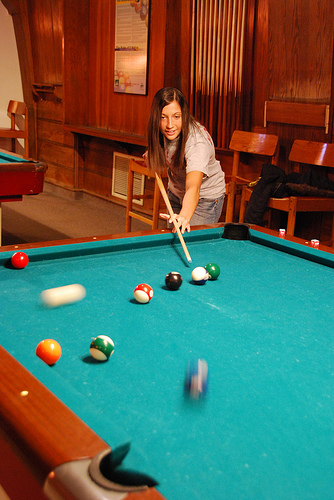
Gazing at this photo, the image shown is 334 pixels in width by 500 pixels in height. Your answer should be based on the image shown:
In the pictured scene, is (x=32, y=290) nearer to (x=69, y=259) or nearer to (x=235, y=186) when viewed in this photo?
(x=69, y=259)

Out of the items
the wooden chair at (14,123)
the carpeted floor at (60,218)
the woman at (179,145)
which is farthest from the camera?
the wooden chair at (14,123)

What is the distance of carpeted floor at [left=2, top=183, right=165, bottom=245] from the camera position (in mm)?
4941

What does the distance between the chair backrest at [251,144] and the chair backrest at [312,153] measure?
0.20 metres

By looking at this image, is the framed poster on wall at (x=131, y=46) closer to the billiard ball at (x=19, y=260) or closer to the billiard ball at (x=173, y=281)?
the billiard ball at (x=19, y=260)

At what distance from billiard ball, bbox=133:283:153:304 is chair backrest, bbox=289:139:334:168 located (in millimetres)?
2450

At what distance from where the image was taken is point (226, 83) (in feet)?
14.1

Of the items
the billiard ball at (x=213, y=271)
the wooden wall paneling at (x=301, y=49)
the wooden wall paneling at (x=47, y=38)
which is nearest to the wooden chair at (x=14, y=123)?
the wooden wall paneling at (x=47, y=38)

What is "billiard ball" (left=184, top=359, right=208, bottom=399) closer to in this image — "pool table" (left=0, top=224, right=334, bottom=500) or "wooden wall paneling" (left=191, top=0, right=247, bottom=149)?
"pool table" (left=0, top=224, right=334, bottom=500)

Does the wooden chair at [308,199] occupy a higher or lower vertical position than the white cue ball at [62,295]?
higher

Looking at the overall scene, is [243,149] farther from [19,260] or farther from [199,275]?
[19,260]

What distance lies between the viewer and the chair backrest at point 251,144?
13.1 ft

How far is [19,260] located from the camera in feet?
5.46

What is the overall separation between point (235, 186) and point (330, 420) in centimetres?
312

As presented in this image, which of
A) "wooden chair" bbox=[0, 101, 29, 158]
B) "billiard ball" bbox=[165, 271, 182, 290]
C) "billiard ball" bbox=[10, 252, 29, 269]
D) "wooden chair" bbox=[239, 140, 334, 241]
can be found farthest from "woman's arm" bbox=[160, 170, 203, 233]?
"wooden chair" bbox=[0, 101, 29, 158]
